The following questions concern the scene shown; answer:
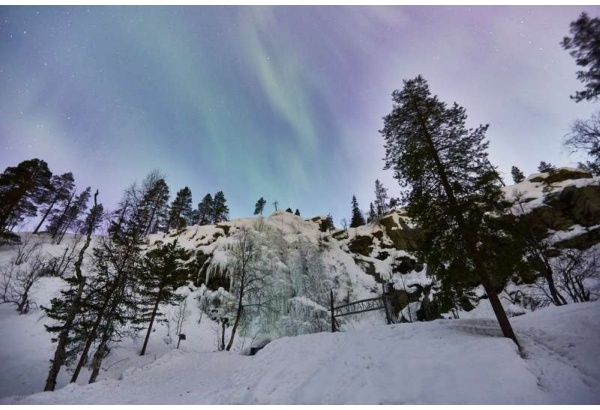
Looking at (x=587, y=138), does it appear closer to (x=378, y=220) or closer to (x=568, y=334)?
(x=568, y=334)

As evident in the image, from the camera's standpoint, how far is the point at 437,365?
232 inches

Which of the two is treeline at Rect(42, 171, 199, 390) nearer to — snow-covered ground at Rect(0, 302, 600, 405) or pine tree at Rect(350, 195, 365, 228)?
snow-covered ground at Rect(0, 302, 600, 405)

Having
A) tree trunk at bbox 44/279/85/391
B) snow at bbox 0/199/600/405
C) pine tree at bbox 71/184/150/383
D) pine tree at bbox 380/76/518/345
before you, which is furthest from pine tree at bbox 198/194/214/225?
pine tree at bbox 380/76/518/345

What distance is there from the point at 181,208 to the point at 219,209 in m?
7.35

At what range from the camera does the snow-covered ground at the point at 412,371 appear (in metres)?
4.85

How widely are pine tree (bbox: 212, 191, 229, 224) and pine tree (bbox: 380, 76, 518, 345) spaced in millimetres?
46238

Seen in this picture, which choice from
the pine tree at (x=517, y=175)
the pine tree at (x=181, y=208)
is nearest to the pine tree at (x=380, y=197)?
the pine tree at (x=517, y=175)

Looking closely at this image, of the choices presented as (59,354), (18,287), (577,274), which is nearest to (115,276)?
(59,354)

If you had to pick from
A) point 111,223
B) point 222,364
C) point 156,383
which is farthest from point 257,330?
point 111,223

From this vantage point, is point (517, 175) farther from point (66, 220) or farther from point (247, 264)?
point (66, 220)

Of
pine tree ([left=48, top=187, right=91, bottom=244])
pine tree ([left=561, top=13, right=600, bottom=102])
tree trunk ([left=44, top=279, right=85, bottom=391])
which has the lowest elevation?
tree trunk ([left=44, top=279, right=85, bottom=391])

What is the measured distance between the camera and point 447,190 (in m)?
9.20

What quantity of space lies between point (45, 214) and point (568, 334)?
56.9m

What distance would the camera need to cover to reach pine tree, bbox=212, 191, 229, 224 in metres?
52.4
